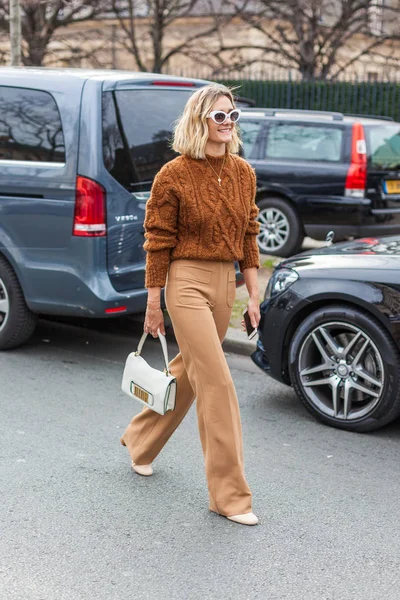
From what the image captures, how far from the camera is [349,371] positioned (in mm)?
5254

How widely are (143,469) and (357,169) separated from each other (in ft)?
23.3

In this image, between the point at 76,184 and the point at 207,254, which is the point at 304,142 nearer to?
the point at 76,184

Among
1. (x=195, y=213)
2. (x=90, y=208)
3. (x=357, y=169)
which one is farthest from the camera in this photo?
(x=357, y=169)

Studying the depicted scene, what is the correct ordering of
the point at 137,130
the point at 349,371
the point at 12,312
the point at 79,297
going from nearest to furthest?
the point at 349,371, the point at 79,297, the point at 137,130, the point at 12,312

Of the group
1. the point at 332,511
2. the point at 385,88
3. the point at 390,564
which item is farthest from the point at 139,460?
the point at 385,88

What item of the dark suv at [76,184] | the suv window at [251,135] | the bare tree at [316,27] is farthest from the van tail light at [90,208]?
the bare tree at [316,27]

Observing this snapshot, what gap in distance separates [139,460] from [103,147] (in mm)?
2459

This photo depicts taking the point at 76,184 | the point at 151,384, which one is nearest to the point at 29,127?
the point at 76,184

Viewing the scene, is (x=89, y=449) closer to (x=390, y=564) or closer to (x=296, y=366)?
(x=296, y=366)

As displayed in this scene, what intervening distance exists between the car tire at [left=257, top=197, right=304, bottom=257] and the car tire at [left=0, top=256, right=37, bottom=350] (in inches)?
198

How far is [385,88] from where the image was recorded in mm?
16609

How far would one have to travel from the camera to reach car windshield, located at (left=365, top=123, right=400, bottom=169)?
1101cm

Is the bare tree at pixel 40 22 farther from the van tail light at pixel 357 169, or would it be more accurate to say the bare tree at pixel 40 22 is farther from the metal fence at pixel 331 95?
the van tail light at pixel 357 169

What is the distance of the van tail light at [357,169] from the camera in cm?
1089
